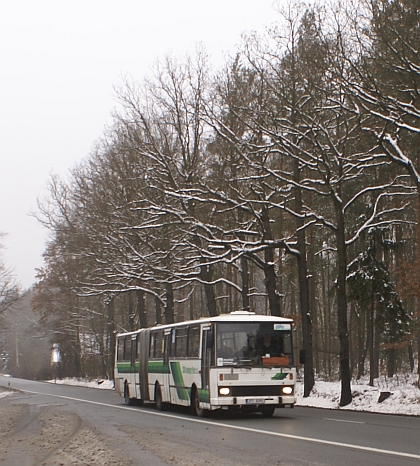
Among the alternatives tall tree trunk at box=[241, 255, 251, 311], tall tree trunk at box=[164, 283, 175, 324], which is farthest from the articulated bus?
tall tree trunk at box=[164, 283, 175, 324]

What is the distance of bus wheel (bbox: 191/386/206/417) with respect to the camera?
24.1 m

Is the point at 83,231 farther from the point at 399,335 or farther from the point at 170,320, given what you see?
the point at 399,335

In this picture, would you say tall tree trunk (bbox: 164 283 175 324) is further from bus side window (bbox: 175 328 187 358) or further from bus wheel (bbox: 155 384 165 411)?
bus side window (bbox: 175 328 187 358)

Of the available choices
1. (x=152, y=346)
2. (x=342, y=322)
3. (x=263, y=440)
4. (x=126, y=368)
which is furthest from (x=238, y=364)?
(x=126, y=368)

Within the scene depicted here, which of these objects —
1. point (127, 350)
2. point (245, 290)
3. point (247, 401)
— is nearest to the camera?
point (247, 401)

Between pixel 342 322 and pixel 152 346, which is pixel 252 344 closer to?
pixel 342 322

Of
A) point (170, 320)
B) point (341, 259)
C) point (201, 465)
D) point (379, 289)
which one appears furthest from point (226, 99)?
point (201, 465)

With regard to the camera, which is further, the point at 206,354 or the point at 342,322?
the point at 342,322

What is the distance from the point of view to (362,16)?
23.7 meters

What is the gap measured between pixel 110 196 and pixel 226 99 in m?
13.3

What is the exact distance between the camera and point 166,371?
28406 millimetres

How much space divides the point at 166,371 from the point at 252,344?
20.4 ft

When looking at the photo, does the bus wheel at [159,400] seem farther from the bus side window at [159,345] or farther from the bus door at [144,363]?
the bus door at [144,363]

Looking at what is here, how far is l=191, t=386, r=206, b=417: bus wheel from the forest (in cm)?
547
